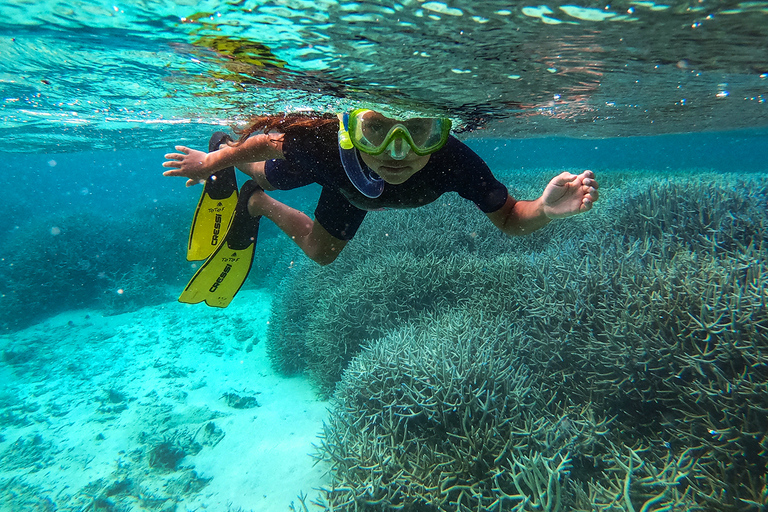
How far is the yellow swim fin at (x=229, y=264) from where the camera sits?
4.77 m

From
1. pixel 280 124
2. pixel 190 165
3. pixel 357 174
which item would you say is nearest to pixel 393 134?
pixel 357 174

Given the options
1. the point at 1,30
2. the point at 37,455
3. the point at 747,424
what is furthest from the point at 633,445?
the point at 37,455

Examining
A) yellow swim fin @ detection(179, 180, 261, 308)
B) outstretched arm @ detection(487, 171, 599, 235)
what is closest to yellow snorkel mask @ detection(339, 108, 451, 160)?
outstretched arm @ detection(487, 171, 599, 235)

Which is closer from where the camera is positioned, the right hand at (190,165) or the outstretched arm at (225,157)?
the outstretched arm at (225,157)

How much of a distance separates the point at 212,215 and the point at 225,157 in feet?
7.25

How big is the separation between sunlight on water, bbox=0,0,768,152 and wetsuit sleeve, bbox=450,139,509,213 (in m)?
1.65

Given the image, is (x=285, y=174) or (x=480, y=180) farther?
(x=285, y=174)

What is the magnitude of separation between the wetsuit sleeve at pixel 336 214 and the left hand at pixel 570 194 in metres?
2.22

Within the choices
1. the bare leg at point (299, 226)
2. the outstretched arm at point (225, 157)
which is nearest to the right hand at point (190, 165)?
the outstretched arm at point (225, 157)

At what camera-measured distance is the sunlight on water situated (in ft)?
12.5

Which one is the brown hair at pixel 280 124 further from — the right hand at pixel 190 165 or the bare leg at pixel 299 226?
the bare leg at pixel 299 226

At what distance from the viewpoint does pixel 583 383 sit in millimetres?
4184

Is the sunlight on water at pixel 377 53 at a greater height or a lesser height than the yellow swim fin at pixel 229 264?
greater

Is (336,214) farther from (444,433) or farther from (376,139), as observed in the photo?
(444,433)
